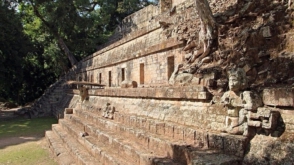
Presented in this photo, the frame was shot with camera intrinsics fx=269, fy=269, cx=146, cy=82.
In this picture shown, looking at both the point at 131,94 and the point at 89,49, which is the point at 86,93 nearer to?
the point at 131,94

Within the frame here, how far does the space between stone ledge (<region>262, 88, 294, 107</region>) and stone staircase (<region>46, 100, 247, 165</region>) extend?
0.62 m

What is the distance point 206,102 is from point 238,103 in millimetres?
915

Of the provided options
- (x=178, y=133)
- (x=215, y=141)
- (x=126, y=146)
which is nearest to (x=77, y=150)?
(x=126, y=146)

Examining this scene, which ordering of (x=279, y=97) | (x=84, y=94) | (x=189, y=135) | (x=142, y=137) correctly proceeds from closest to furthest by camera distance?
(x=279, y=97), (x=189, y=135), (x=142, y=137), (x=84, y=94)

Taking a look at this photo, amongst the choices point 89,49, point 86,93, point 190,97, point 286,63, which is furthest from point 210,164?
point 89,49

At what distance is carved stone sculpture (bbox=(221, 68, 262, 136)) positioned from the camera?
365 centimetres

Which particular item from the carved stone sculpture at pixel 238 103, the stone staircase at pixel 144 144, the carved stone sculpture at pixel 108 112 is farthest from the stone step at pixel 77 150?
the carved stone sculpture at pixel 238 103

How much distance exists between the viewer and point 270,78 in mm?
4637

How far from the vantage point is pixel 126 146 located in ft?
17.3

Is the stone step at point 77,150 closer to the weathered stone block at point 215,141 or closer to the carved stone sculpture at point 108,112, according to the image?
the carved stone sculpture at point 108,112

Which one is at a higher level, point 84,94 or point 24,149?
point 84,94

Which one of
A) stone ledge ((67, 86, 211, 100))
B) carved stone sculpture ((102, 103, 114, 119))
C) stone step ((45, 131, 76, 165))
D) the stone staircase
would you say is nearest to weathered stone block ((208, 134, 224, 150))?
the stone staircase

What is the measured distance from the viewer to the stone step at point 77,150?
618 centimetres

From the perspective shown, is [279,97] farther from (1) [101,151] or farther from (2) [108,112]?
(2) [108,112]
